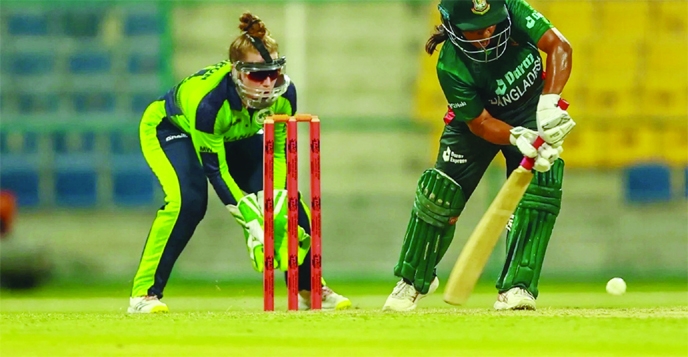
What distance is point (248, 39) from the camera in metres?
5.30

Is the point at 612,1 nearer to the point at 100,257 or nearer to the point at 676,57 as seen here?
the point at 676,57

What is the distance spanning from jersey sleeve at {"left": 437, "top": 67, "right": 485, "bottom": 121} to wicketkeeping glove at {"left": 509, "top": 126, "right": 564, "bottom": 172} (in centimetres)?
23

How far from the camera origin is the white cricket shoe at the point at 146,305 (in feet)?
18.0

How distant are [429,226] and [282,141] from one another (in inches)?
29.4

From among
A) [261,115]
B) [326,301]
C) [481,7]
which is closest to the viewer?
[481,7]

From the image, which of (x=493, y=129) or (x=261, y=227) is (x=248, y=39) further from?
(x=493, y=129)

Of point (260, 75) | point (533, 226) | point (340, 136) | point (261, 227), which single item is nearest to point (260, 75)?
point (260, 75)

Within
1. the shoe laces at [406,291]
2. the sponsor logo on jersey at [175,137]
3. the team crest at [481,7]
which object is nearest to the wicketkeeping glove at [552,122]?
the team crest at [481,7]

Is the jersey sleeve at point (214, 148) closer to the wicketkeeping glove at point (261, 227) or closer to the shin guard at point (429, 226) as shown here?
the wicketkeeping glove at point (261, 227)

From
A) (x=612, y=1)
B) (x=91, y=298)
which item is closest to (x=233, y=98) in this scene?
(x=91, y=298)

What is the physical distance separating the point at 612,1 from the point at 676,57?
610mm

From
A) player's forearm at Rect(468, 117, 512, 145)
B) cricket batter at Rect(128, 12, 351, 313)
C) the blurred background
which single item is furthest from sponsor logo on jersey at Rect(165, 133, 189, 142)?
the blurred background

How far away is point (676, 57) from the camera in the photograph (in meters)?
9.44

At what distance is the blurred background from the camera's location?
30.3 feet
